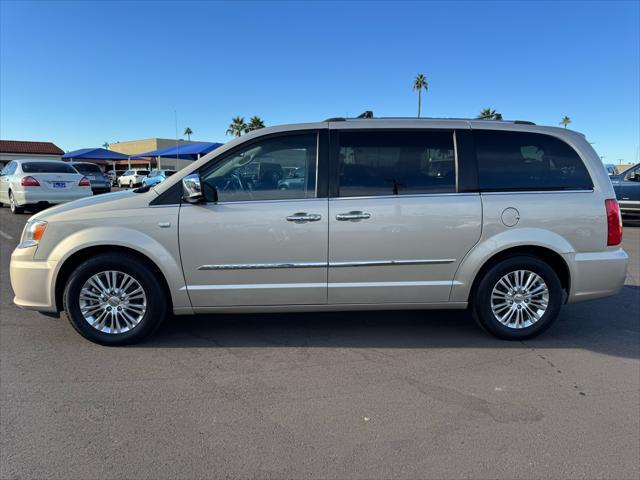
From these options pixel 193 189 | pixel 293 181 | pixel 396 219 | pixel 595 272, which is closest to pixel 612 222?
pixel 595 272

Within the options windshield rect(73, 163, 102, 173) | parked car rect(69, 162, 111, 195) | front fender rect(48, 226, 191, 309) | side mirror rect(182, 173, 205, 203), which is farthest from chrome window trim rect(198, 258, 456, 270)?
windshield rect(73, 163, 102, 173)

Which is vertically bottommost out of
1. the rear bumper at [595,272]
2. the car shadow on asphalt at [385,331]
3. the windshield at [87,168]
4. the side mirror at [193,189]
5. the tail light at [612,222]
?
the car shadow on asphalt at [385,331]

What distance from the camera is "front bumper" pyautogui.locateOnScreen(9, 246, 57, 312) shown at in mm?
3816

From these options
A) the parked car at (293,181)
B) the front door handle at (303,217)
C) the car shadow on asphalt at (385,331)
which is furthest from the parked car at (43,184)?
the front door handle at (303,217)

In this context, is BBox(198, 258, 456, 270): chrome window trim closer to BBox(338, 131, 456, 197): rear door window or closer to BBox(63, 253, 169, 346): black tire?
BBox(63, 253, 169, 346): black tire

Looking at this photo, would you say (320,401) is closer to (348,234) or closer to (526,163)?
(348,234)

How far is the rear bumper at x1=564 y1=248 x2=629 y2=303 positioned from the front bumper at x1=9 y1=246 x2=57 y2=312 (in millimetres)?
4489

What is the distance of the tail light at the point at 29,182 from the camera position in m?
11.8

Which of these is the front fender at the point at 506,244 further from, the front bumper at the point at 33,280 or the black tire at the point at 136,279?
the front bumper at the point at 33,280

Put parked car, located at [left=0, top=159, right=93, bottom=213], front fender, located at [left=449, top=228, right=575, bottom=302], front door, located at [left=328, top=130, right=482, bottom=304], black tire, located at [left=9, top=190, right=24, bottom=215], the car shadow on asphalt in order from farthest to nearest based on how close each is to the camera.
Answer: black tire, located at [left=9, top=190, right=24, bottom=215] → parked car, located at [left=0, top=159, right=93, bottom=213] → the car shadow on asphalt → front fender, located at [left=449, top=228, right=575, bottom=302] → front door, located at [left=328, top=130, right=482, bottom=304]

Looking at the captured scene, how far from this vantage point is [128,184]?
38062 mm

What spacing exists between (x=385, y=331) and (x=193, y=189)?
2.22 meters

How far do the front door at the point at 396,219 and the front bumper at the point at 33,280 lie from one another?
2388 mm

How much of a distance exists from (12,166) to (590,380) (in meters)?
14.9
